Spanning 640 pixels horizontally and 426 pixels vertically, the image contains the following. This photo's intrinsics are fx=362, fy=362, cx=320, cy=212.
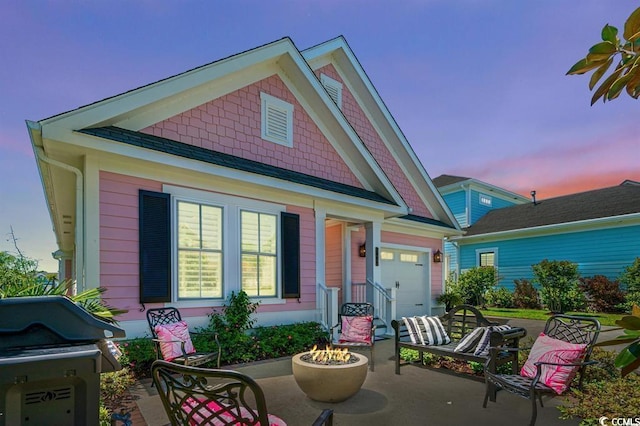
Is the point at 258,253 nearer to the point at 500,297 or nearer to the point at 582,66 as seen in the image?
the point at 582,66

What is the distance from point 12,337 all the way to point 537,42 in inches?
229

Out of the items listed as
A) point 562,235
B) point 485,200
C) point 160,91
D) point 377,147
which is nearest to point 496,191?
point 485,200

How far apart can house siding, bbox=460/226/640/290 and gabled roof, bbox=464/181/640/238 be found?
0.62 metres

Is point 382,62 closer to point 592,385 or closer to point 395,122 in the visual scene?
point 395,122

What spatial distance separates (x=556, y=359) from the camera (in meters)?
4.03

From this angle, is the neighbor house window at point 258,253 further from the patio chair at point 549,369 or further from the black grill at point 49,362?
the black grill at point 49,362

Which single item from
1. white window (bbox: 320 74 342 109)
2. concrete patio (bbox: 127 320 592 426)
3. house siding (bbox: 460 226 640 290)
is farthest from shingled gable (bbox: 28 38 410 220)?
house siding (bbox: 460 226 640 290)

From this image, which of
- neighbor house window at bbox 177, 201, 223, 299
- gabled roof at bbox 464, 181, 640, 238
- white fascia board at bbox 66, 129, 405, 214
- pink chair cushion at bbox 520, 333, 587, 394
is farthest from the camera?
gabled roof at bbox 464, 181, 640, 238

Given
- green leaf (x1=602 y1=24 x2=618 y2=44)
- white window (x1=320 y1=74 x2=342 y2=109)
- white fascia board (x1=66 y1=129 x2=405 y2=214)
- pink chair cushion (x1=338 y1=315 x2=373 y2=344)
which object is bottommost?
pink chair cushion (x1=338 y1=315 x2=373 y2=344)

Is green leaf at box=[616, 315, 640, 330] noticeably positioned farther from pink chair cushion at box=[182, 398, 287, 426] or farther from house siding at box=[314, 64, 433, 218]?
house siding at box=[314, 64, 433, 218]

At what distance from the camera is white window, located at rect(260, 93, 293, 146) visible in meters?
7.58

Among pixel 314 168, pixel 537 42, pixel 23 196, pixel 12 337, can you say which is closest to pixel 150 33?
pixel 314 168

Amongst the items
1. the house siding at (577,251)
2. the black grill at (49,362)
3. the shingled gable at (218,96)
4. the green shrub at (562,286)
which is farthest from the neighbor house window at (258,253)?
the house siding at (577,251)

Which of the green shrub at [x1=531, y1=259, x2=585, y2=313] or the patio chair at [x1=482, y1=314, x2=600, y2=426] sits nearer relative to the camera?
the patio chair at [x1=482, y1=314, x2=600, y2=426]
